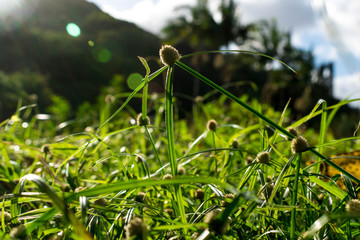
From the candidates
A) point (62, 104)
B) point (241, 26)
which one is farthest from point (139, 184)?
point (241, 26)

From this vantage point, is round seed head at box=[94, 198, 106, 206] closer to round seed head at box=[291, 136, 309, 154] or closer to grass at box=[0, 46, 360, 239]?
grass at box=[0, 46, 360, 239]

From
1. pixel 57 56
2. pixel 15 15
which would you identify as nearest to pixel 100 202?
pixel 57 56

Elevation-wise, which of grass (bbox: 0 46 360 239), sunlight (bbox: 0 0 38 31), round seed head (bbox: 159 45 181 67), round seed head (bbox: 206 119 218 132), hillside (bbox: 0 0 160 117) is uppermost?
sunlight (bbox: 0 0 38 31)

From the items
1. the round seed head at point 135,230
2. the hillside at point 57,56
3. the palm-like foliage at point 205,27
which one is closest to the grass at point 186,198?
the round seed head at point 135,230

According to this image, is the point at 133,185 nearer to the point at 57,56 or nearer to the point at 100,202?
the point at 100,202

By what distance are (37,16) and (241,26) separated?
13.8m

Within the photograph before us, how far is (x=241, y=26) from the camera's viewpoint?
77.6ft

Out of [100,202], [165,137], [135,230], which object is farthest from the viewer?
[165,137]

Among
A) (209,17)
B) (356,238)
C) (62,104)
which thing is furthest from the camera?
(209,17)

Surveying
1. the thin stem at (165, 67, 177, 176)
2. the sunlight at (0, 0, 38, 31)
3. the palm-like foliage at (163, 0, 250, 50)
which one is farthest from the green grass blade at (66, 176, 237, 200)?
the palm-like foliage at (163, 0, 250, 50)

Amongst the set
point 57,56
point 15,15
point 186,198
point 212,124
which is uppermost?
point 15,15

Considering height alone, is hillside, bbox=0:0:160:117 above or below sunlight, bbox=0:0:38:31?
below

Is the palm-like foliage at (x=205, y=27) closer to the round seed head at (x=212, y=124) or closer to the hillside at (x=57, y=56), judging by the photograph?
the hillside at (x=57, y=56)

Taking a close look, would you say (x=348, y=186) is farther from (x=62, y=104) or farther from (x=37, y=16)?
(x=37, y=16)
